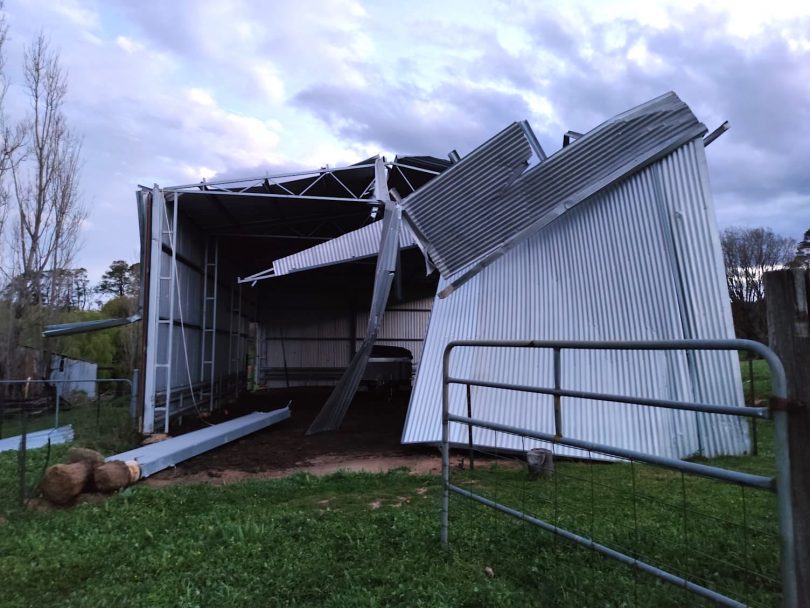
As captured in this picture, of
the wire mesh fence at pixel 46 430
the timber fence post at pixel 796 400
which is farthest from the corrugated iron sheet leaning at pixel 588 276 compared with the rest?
the timber fence post at pixel 796 400

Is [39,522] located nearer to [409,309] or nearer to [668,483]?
[668,483]

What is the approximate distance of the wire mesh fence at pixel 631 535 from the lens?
10.0ft

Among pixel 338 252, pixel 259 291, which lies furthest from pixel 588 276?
pixel 259 291

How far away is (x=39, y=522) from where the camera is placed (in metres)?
5.38

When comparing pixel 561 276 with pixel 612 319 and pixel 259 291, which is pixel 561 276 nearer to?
pixel 612 319

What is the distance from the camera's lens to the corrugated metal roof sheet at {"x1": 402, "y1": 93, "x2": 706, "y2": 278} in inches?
355

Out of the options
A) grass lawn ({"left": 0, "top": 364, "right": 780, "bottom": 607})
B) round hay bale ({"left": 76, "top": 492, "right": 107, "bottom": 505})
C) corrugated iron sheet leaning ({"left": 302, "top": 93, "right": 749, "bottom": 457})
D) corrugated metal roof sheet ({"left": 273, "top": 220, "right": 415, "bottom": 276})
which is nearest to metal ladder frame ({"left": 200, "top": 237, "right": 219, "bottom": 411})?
corrugated metal roof sheet ({"left": 273, "top": 220, "right": 415, "bottom": 276})

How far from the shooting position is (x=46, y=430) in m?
12.9

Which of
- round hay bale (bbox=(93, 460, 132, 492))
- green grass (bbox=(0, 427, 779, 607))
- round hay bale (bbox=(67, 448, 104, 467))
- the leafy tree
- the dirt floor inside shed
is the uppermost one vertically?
the leafy tree

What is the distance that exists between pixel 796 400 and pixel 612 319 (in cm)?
674

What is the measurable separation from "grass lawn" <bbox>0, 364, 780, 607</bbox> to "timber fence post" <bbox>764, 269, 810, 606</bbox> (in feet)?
2.67

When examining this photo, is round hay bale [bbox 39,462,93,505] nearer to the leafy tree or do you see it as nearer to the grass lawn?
the grass lawn

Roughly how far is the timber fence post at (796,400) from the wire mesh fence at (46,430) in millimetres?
6477

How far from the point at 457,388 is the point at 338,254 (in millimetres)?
9123
